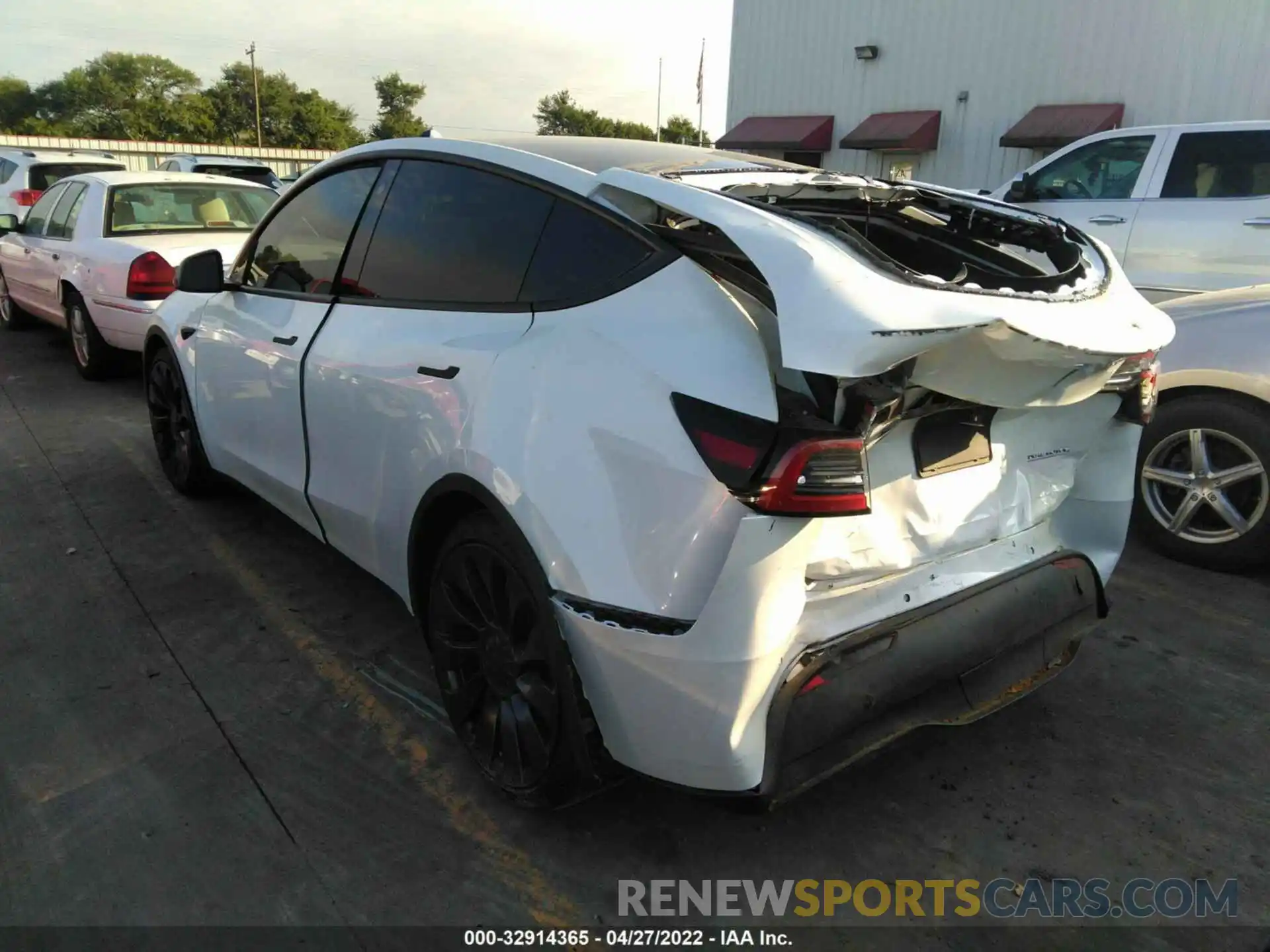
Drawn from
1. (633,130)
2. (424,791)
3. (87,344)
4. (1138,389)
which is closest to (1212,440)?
(1138,389)

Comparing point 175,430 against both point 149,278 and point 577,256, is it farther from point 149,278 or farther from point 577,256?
point 577,256

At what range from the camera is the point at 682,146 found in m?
3.12

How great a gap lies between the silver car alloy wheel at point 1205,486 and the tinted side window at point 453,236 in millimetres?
3157

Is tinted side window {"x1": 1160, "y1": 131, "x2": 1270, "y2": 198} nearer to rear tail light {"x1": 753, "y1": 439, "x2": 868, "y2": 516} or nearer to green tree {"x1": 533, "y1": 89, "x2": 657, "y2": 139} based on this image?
rear tail light {"x1": 753, "y1": 439, "x2": 868, "y2": 516}

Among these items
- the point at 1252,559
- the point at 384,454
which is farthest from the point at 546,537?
the point at 1252,559

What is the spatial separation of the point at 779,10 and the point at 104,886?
22451mm

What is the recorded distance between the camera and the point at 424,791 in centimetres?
258

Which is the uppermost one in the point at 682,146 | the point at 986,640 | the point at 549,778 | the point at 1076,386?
the point at 682,146

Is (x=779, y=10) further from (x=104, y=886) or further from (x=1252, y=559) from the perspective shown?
(x=104, y=886)

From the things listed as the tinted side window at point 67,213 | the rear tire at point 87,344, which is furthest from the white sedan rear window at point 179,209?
the rear tire at point 87,344

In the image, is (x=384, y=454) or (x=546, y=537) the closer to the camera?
(x=546, y=537)

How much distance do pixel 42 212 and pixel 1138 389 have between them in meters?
9.26

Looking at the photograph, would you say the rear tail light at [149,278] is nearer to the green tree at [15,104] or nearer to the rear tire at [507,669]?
the rear tire at [507,669]

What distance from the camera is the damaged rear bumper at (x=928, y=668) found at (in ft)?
6.49
